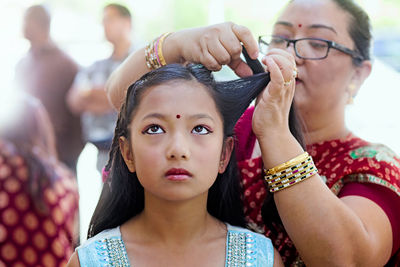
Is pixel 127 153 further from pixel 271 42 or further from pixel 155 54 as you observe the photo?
pixel 271 42

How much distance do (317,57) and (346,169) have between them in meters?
0.41

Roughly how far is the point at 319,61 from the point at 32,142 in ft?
4.46

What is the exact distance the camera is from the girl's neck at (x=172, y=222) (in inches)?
63.7

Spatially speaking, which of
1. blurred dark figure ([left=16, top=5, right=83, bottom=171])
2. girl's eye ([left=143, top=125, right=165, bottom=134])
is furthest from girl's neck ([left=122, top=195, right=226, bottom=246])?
blurred dark figure ([left=16, top=5, right=83, bottom=171])

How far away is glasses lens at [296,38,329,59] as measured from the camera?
1.99 meters

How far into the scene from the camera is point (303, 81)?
1.99m

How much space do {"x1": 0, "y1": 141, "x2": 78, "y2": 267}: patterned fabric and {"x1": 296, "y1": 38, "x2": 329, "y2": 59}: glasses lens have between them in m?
1.18

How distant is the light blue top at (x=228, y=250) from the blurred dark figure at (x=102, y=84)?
288cm

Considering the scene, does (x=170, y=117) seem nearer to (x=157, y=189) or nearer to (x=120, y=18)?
(x=157, y=189)

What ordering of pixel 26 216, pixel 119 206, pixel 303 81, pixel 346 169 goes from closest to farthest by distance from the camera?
pixel 119 206 < pixel 346 169 < pixel 303 81 < pixel 26 216

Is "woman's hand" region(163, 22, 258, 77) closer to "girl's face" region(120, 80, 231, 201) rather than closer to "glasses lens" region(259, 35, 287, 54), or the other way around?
"girl's face" region(120, 80, 231, 201)

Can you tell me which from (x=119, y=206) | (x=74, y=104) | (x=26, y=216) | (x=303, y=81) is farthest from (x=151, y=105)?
(x=74, y=104)

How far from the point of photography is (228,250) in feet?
5.34

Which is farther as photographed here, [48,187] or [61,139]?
[61,139]
